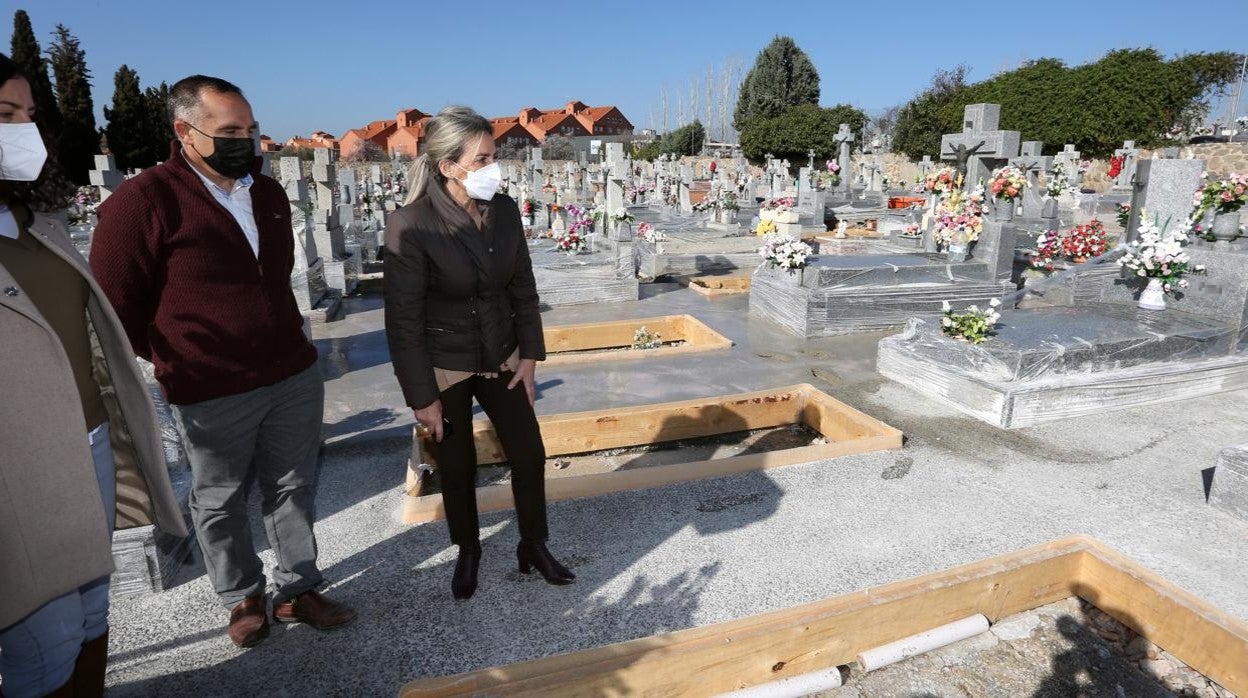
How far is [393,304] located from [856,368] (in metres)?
5.05

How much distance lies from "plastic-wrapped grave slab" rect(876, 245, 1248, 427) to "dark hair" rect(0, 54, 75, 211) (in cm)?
524

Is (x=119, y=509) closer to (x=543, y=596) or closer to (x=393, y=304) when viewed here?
(x=393, y=304)

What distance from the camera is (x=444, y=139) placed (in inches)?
95.5

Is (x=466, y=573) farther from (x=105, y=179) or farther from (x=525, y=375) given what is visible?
(x=105, y=179)

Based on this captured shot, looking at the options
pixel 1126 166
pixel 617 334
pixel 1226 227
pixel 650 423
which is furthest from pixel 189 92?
pixel 1126 166

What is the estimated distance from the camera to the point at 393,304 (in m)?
2.44

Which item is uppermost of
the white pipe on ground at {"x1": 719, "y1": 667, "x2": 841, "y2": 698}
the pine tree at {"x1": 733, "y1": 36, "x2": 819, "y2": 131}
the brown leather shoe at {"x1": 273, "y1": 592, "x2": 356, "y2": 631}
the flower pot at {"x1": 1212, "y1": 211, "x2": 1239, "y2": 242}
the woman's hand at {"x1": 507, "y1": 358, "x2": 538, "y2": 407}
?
the pine tree at {"x1": 733, "y1": 36, "x2": 819, "y2": 131}

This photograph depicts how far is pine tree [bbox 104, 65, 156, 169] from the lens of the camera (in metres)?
35.2

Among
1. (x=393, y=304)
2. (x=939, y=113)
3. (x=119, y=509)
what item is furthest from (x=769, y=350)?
(x=939, y=113)

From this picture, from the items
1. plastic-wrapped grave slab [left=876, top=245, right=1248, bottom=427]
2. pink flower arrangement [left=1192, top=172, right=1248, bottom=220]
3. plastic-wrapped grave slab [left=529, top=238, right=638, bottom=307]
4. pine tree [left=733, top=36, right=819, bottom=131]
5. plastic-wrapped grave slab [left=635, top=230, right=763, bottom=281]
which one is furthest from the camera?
pine tree [left=733, top=36, right=819, bottom=131]

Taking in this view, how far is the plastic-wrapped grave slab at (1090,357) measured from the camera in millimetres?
5039

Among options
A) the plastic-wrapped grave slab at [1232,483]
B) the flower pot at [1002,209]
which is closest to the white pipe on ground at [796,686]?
the plastic-wrapped grave slab at [1232,483]

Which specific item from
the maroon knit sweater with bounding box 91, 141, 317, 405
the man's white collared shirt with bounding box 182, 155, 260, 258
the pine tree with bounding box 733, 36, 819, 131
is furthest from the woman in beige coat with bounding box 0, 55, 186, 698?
the pine tree with bounding box 733, 36, 819, 131

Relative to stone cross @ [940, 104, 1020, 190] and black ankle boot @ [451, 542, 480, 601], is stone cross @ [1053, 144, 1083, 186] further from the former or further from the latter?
black ankle boot @ [451, 542, 480, 601]
